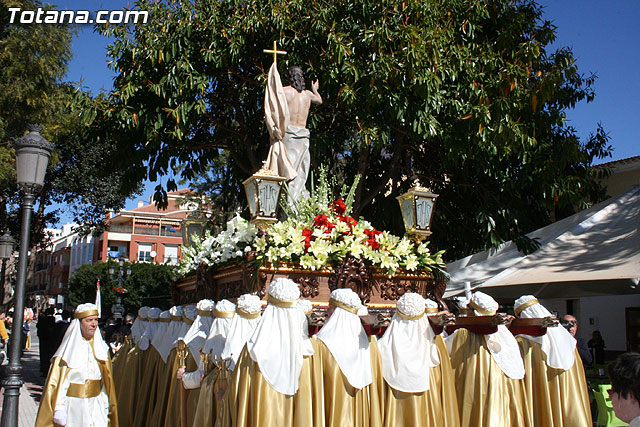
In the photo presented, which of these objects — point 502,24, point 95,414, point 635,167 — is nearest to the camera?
point 95,414

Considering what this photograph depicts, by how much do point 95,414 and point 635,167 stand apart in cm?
1939

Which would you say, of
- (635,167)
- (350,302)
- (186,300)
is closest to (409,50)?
(186,300)

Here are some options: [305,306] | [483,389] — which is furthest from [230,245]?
[483,389]

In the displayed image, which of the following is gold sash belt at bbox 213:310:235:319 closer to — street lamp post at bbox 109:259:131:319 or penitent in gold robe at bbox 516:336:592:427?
penitent in gold robe at bbox 516:336:592:427

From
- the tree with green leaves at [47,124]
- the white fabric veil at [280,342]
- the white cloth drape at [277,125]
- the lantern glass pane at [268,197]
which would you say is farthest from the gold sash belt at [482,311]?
the tree with green leaves at [47,124]

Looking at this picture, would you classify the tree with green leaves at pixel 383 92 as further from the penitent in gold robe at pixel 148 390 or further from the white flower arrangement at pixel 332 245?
the penitent in gold robe at pixel 148 390

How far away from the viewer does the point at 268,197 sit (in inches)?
283

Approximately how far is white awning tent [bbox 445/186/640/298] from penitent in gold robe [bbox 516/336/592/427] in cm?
105

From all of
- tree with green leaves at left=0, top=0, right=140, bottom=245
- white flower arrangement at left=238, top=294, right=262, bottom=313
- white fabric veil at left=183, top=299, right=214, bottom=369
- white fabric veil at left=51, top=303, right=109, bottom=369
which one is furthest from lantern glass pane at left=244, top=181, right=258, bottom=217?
tree with green leaves at left=0, top=0, right=140, bottom=245

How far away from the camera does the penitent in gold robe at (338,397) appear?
203 inches

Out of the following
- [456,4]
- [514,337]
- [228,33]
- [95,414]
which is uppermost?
[456,4]

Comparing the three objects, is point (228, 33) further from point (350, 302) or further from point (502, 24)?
point (350, 302)

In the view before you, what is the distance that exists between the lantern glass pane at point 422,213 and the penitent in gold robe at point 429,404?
266 cm

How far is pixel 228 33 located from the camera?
12.6 metres
